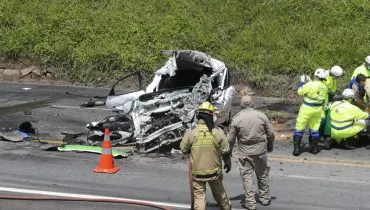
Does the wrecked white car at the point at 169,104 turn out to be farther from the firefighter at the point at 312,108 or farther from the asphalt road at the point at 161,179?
the firefighter at the point at 312,108

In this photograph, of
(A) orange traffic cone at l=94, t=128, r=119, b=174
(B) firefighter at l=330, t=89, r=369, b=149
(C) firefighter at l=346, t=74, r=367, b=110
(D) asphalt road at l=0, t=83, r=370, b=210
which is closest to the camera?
(D) asphalt road at l=0, t=83, r=370, b=210

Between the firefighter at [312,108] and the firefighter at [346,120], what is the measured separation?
384 millimetres

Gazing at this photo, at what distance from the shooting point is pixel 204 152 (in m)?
6.97

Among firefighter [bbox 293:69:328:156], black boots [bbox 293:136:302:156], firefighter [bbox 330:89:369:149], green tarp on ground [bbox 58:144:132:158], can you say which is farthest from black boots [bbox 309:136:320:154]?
green tarp on ground [bbox 58:144:132:158]

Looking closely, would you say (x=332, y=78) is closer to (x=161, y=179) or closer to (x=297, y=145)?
(x=297, y=145)

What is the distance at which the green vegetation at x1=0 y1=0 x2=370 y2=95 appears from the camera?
20.1 m

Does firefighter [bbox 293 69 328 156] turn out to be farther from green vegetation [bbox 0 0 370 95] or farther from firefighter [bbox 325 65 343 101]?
green vegetation [bbox 0 0 370 95]

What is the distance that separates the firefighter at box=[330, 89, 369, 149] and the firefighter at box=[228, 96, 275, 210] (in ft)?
12.7

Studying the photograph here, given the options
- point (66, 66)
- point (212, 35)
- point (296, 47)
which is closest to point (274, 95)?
point (296, 47)

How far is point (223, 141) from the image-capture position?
23.2 feet

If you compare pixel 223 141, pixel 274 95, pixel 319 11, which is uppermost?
pixel 319 11

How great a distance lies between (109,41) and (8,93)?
5.45 meters

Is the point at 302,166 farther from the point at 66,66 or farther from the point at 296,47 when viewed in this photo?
the point at 66,66

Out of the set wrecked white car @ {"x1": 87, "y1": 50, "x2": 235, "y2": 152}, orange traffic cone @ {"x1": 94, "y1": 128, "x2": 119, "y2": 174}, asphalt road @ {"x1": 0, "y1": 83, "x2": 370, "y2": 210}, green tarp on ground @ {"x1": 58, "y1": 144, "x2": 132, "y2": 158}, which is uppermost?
wrecked white car @ {"x1": 87, "y1": 50, "x2": 235, "y2": 152}
